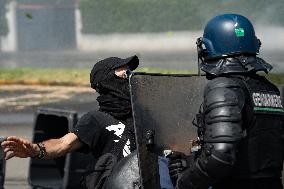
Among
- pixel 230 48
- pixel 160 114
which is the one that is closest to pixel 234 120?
pixel 230 48

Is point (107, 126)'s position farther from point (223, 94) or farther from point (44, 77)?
point (44, 77)

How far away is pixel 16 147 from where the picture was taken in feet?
12.9

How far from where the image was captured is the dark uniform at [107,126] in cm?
416

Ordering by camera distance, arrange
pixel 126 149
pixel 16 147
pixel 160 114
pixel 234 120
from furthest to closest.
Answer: pixel 126 149 < pixel 16 147 < pixel 160 114 < pixel 234 120

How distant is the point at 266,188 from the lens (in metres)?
3.29

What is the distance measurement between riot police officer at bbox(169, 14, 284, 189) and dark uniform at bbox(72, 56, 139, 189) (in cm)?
77

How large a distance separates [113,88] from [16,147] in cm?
66

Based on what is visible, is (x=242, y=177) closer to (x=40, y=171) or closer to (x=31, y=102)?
(x=40, y=171)

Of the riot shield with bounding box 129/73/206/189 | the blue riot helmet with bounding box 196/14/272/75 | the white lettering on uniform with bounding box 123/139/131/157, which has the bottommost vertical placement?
the white lettering on uniform with bounding box 123/139/131/157

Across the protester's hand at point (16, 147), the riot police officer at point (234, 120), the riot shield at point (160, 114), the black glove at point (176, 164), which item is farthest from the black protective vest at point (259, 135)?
the protester's hand at point (16, 147)

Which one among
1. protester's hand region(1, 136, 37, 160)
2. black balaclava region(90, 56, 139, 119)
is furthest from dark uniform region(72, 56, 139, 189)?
protester's hand region(1, 136, 37, 160)

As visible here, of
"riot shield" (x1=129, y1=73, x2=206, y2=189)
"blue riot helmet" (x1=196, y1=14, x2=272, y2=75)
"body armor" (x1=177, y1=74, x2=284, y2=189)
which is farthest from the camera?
"riot shield" (x1=129, y1=73, x2=206, y2=189)

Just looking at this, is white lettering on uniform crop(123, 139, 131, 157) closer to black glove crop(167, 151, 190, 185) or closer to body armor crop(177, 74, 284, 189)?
black glove crop(167, 151, 190, 185)

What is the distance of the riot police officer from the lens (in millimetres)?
3061
